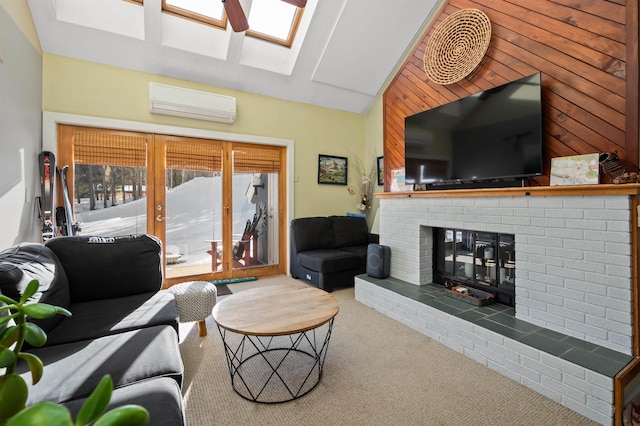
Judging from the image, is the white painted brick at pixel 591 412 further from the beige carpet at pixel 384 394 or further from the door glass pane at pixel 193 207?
the door glass pane at pixel 193 207

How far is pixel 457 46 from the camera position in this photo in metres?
3.21

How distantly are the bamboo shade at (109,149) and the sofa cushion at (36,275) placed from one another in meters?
1.84

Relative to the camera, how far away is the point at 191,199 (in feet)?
13.4

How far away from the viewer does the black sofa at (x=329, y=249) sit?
3.85 m

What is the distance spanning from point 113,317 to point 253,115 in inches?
126

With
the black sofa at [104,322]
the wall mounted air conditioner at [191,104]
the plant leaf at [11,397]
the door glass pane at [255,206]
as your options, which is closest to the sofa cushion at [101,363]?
the black sofa at [104,322]

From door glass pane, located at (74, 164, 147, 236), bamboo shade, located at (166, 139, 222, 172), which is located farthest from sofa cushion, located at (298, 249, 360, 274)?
door glass pane, located at (74, 164, 147, 236)

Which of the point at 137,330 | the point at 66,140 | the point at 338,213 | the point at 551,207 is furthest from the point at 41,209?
the point at 551,207

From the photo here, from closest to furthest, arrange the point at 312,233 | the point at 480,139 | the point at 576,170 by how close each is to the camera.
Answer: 1. the point at 576,170
2. the point at 480,139
3. the point at 312,233

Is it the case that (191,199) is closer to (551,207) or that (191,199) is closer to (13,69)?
(13,69)

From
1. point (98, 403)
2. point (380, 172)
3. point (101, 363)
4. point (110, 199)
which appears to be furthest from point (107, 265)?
point (380, 172)

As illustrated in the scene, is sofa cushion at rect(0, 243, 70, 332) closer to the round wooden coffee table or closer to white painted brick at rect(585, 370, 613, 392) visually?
the round wooden coffee table

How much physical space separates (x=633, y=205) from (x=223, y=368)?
2807 millimetres

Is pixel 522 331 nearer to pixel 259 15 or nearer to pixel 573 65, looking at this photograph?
pixel 573 65
